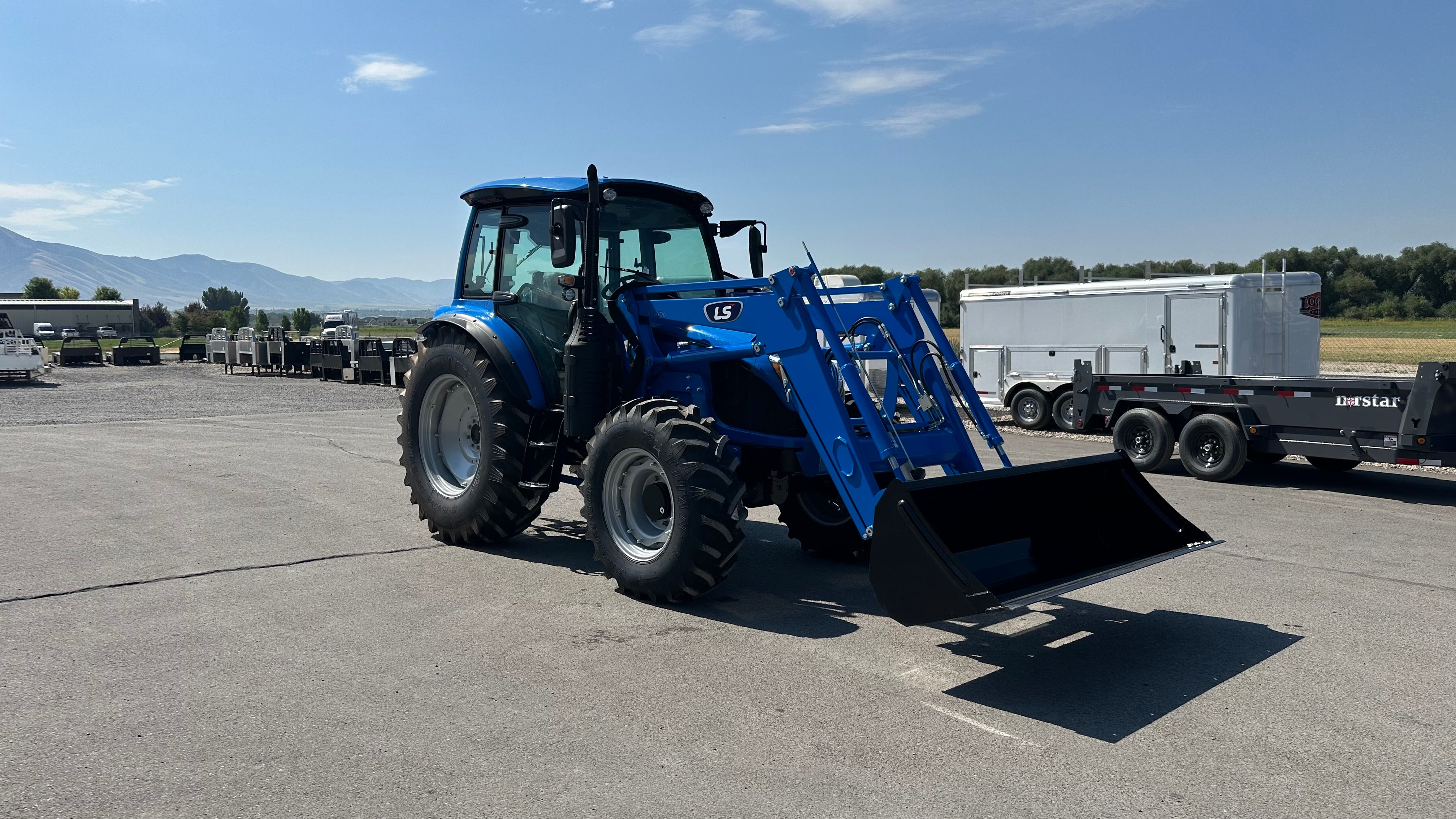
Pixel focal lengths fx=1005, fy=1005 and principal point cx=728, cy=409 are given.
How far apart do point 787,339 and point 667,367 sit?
3.85ft

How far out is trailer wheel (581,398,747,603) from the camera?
581cm

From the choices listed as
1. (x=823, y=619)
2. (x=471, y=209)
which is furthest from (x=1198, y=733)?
(x=471, y=209)

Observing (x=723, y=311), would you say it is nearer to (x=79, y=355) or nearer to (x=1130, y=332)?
(x=1130, y=332)

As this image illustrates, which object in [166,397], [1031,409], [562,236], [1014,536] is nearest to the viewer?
[1014,536]

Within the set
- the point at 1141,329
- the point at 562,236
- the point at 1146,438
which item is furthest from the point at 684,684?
the point at 1141,329

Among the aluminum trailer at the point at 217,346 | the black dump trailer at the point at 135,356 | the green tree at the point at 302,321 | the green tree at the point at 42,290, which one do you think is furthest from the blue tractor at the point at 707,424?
the green tree at the point at 42,290

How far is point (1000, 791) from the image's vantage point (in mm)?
3697

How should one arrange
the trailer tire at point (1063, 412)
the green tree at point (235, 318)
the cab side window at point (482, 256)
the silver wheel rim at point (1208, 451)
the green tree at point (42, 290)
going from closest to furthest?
the cab side window at point (482, 256), the silver wheel rim at point (1208, 451), the trailer tire at point (1063, 412), the green tree at point (235, 318), the green tree at point (42, 290)

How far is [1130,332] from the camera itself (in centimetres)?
1758

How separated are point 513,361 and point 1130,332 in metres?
13.4

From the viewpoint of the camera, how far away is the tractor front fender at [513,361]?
741cm

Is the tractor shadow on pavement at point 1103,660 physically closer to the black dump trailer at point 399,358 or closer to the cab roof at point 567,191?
the cab roof at point 567,191

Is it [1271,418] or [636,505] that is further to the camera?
[1271,418]

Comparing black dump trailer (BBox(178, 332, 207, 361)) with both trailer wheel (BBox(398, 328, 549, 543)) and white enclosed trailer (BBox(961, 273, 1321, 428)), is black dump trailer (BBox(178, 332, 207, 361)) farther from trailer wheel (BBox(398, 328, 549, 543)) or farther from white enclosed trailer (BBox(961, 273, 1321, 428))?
trailer wheel (BBox(398, 328, 549, 543))
